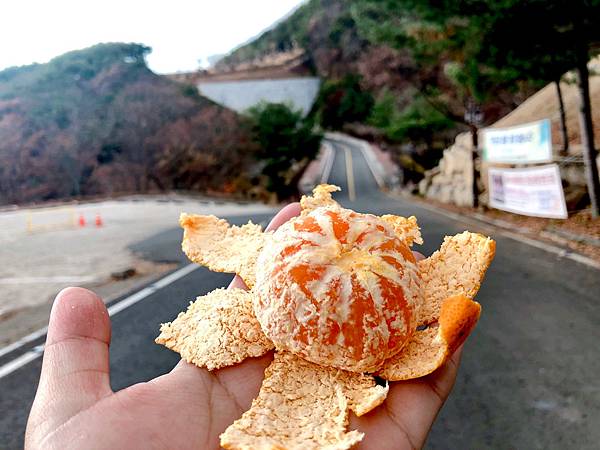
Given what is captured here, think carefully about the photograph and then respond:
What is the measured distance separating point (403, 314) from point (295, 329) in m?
0.44

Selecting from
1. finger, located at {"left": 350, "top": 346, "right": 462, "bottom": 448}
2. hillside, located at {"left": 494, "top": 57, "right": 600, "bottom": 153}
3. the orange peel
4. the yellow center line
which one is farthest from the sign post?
the yellow center line

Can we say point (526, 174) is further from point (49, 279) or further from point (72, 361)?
point (72, 361)

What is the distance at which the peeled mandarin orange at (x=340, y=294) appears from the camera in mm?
1771

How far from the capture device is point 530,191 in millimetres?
10164

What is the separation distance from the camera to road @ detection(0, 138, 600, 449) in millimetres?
3381

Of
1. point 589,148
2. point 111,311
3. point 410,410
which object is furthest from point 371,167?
point 410,410

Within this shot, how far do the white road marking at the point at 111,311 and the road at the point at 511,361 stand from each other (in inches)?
4.7

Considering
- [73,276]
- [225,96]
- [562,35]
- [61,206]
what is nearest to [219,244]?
[73,276]

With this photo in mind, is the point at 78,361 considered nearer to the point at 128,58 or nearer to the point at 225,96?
the point at 128,58

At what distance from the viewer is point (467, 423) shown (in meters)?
3.50

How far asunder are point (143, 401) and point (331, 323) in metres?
0.83

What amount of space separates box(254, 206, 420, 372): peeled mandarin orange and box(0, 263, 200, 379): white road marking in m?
3.44

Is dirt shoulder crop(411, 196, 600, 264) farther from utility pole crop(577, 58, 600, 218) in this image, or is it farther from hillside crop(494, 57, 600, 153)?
hillside crop(494, 57, 600, 153)

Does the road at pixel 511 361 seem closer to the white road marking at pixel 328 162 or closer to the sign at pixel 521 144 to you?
the sign at pixel 521 144
